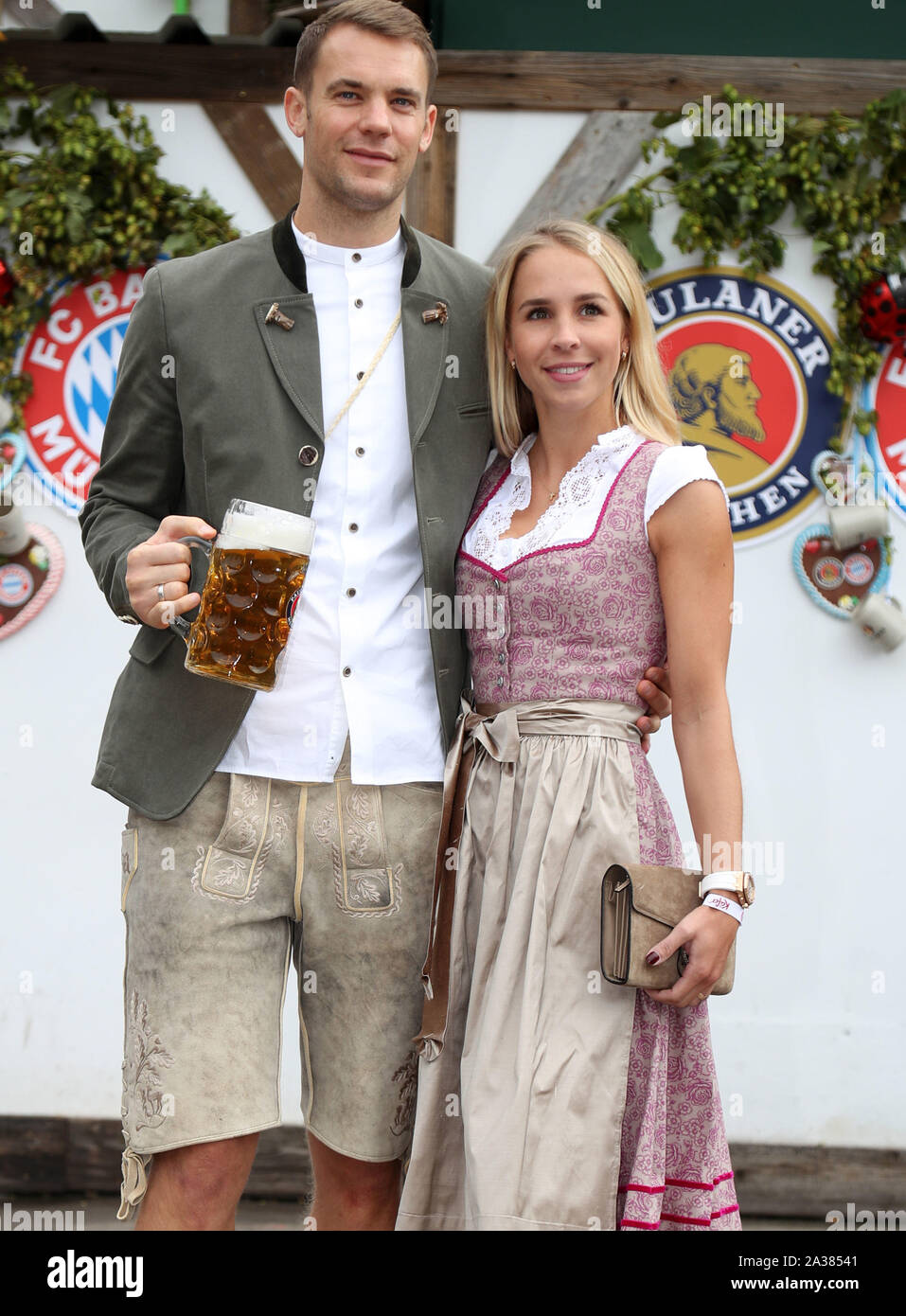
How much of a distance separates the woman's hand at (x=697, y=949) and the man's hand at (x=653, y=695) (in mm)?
273

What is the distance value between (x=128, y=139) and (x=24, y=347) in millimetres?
606

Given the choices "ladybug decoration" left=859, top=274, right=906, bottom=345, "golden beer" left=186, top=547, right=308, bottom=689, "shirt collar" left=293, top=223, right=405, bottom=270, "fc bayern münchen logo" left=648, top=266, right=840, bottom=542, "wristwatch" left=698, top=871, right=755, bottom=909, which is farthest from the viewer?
"fc bayern münchen logo" left=648, top=266, right=840, bottom=542

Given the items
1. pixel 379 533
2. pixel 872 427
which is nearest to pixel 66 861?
pixel 379 533

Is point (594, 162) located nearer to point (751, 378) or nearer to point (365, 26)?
point (751, 378)

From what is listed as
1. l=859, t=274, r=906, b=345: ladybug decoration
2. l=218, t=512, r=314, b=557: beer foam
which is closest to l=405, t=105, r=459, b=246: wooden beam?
l=859, t=274, r=906, b=345: ladybug decoration

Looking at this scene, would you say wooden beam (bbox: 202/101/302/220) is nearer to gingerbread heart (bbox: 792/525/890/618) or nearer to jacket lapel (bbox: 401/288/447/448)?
gingerbread heart (bbox: 792/525/890/618)

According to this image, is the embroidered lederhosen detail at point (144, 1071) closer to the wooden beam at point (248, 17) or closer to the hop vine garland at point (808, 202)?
the hop vine garland at point (808, 202)

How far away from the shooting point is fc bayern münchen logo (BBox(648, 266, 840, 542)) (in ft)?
12.9

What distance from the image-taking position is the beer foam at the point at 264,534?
1882 millimetres

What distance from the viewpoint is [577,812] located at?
203cm

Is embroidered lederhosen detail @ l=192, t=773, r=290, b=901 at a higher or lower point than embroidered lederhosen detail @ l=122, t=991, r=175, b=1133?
higher

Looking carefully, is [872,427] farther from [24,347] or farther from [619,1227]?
[619,1227]

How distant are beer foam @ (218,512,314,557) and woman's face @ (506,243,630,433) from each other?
19.3 inches
